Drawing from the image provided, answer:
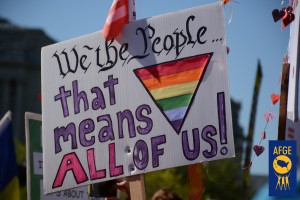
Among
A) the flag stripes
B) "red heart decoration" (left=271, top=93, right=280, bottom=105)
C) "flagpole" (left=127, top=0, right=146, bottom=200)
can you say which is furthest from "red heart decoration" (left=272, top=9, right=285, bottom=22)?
"flagpole" (left=127, top=0, right=146, bottom=200)

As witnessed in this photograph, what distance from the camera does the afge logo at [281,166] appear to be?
21.1 feet

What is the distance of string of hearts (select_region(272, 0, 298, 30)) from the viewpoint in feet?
21.6

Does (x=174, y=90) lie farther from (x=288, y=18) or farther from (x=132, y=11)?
(x=288, y=18)

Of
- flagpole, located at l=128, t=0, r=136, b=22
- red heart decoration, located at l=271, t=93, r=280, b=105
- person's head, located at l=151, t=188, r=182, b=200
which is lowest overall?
person's head, located at l=151, t=188, r=182, b=200

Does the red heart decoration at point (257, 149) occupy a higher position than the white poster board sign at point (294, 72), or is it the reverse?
the white poster board sign at point (294, 72)

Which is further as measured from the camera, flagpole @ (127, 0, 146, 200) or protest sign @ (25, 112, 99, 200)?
protest sign @ (25, 112, 99, 200)

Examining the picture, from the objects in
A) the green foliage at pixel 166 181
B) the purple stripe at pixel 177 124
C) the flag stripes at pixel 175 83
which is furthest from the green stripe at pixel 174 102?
the green foliage at pixel 166 181

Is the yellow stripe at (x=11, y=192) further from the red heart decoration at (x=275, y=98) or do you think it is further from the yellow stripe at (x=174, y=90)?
the red heart decoration at (x=275, y=98)

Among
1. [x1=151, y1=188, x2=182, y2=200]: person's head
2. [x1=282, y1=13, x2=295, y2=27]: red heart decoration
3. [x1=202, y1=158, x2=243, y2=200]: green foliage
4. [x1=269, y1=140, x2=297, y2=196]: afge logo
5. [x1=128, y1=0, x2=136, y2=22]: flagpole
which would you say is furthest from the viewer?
[x1=202, y1=158, x2=243, y2=200]: green foliage

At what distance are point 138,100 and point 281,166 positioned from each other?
106cm

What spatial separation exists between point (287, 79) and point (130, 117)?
110 cm

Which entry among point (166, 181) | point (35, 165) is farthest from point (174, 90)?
point (166, 181)

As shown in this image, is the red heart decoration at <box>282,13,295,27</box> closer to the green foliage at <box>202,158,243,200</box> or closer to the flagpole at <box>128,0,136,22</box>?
the flagpole at <box>128,0,136,22</box>

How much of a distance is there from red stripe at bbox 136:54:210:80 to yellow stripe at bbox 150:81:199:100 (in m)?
0.10
